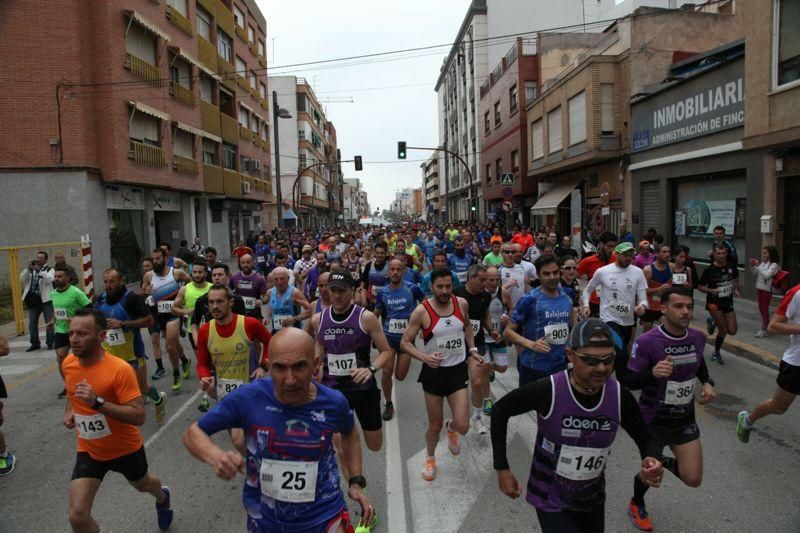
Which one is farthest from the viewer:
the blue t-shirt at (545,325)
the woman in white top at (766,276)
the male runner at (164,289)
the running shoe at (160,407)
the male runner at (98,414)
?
the woman in white top at (766,276)

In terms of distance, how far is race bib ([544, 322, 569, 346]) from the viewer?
5.12 meters

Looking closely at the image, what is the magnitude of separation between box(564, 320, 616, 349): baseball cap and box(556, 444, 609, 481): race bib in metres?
0.54

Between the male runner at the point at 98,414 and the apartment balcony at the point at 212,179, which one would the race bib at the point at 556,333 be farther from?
the apartment balcony at the point at 212,179

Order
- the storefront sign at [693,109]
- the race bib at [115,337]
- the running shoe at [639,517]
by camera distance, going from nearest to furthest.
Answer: the running shoe at [639,517] < the race bib at [115,337] < the storefront sign at [693,109]

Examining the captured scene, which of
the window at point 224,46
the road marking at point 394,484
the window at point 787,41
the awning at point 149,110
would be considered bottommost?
the road marking at point 394,484

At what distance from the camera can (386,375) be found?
6184mm

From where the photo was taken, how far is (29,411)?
7.19 metres

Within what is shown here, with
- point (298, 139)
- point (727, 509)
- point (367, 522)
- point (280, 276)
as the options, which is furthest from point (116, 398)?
point (298, 139)

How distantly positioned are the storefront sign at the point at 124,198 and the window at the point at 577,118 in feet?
58.7

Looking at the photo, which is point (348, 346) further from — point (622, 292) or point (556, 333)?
point (622, 292)

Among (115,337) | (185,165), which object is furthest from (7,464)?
(185,165)

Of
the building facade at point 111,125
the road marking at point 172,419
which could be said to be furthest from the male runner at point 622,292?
the building facade at point 111,125

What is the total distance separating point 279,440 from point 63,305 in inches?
222

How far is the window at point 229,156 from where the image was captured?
3042cm
